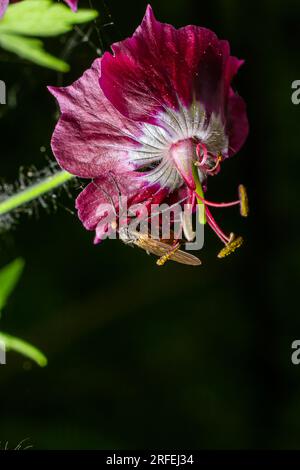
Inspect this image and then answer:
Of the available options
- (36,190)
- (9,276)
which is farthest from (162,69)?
(9,276)

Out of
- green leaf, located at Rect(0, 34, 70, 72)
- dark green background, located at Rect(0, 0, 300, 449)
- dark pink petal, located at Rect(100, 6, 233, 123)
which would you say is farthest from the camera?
dark green background, located at Rect(0, 0, 300, 449)

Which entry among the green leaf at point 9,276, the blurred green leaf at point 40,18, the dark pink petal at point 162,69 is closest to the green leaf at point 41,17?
the blurred green leaf at point 40,18

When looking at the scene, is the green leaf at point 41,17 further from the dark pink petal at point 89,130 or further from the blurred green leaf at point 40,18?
the dark pink petal at point 89,130

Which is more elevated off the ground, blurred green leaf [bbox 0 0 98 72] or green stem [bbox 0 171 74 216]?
blurred green leaf [bbox 0 0 98 72]

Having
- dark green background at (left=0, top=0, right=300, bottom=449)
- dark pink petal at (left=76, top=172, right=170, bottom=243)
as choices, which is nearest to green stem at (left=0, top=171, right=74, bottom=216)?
dark pink petal at (left=76, top=172, right=170, bottom=243)

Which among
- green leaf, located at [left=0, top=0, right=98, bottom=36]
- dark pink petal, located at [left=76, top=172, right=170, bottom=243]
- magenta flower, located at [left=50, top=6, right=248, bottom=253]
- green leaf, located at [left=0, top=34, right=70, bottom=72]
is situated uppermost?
green leaf, located at [left=0, top=34, right=70, bottom=72]

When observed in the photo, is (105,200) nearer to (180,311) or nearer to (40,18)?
(40,18)

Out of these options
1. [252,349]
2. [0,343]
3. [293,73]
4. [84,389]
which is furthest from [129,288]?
[0,343]

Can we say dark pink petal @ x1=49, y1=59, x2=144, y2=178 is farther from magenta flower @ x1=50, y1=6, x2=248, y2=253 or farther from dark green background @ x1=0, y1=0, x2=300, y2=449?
dark green background @ x1=0, y1=0, x2=300, y2=449
